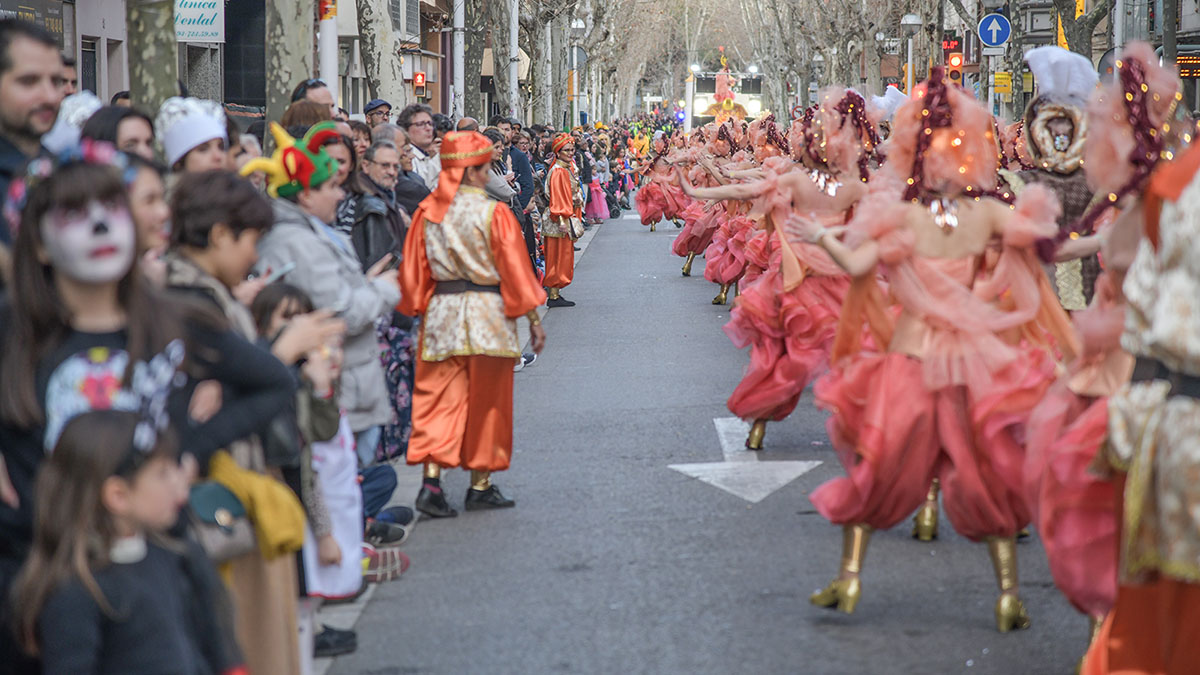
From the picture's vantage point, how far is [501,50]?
108ft

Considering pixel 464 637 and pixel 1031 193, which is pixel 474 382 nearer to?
pixel 464 637

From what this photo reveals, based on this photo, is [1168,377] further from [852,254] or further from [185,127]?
[185,127]

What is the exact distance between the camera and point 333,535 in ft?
18.3

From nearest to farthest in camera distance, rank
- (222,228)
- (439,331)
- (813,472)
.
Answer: (222,228)
(439,331)
(813,472)

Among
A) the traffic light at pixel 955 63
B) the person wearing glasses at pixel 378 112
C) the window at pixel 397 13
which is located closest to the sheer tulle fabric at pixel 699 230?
the person wearing glasses at pixel 378 112

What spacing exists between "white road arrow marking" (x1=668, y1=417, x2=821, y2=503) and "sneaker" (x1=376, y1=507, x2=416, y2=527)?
65.8 inches

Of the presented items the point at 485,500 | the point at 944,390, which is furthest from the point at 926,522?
the point at 485,500

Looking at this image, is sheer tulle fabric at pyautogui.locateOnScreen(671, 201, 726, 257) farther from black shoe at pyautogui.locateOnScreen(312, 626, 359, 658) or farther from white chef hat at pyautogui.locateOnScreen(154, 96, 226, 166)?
white chef hat at pyautogui.locateOnScreen(154, 96, 226, 166)

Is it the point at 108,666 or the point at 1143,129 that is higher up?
the point at 1143,129

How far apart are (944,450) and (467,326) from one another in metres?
2.78

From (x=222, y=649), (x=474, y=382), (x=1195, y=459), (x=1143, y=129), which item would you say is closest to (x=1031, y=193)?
(x=1143, y=129)

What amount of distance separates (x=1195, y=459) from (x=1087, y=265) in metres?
5.00

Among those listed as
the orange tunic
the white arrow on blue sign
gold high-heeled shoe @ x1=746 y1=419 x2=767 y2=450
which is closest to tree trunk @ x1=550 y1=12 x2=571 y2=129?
the white arrow on blue sign

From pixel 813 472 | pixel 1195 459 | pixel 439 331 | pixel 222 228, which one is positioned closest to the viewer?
pixel 1195 459
